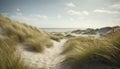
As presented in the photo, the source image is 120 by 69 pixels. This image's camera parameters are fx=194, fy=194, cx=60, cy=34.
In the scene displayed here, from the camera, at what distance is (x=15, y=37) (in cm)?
748

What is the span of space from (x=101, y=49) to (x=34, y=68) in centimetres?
136

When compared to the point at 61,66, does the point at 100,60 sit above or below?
above

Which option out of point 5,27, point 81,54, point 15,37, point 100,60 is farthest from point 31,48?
point 100,60

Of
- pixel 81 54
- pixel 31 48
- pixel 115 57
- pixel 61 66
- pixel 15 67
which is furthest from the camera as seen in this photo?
pixel 31 48

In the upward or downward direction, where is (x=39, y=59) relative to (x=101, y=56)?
downward

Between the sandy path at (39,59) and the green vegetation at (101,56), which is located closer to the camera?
the green vegetation at (101,56)

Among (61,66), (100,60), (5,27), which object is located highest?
(5,27)

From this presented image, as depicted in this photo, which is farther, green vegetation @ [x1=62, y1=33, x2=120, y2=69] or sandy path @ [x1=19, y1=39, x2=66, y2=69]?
sandy path @ [x1=19, y1=39, x2=66, y2=69]

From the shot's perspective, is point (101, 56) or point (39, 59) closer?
point (101, 56)

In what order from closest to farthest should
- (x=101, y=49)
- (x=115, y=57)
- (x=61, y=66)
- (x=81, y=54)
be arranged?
(x=115, y=57)
(x=101, y=49)
(x=81, y=54)
(x=61, y=66)

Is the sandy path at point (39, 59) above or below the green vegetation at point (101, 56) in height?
below

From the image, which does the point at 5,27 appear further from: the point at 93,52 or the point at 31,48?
the point at 93,52

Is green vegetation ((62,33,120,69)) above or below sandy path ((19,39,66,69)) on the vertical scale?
above

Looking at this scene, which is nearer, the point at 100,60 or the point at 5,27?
the point at 100,60
